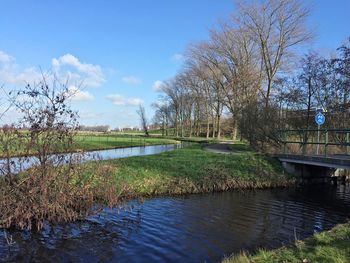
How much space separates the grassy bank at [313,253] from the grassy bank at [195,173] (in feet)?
27.3

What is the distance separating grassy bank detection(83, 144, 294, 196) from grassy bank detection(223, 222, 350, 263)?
833 cm

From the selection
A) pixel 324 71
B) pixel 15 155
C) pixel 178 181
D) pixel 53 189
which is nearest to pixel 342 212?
pixel 178 181

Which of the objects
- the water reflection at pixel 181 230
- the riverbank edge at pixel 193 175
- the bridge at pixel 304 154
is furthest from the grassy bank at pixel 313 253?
the bridge at pixel 304 154

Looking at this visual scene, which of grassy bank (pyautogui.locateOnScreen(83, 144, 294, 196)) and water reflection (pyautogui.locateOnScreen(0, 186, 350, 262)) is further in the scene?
grassy bank (pyautogui.locateOnScreen(83, 144, 294, 196))

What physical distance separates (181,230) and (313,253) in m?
5.14

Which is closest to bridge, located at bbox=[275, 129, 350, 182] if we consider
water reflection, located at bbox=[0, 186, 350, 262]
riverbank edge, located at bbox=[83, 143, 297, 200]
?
riverbank edge, located at bbox=[83, 143, 297, 200]

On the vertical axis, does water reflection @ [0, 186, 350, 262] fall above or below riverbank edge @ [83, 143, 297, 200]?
below

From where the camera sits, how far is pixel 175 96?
A: 92.4 metres

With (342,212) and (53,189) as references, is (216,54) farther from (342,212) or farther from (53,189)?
(53,189)

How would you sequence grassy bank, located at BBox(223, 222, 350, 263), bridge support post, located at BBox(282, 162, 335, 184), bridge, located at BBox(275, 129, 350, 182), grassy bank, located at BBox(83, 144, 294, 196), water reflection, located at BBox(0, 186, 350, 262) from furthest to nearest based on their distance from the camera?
bridge support post, located at BBox(282, 162, 335, 184) → bridge, located at BBox(275, 129, 350, 182) → grassy bank, located at BBox(83, 144, 294, 196) → water reflection, located at BBox(0, 186, 350, 262) → grassy bank, located at BBox(223, 222, 350, 263)

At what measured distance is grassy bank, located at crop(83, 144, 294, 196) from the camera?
58.3 ft

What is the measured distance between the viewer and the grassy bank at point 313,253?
7020mm

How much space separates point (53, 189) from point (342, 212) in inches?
419

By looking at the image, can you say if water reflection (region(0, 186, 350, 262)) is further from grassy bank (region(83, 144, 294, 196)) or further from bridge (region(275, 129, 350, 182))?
bridge (region(275, 129, 350, 182))
